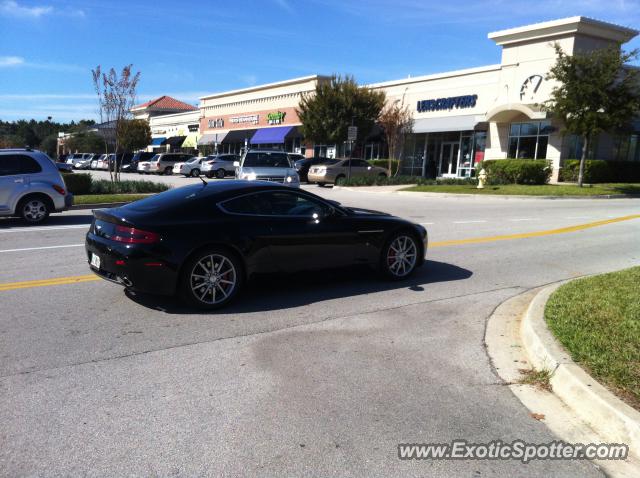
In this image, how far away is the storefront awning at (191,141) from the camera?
212 ft

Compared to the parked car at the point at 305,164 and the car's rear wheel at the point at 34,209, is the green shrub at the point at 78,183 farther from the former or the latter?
the parked car at the point at 305,164

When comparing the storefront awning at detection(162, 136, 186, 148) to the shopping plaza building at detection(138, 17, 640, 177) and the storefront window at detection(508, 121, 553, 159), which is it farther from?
the storefront window at detection(508, 121, 553, 159)

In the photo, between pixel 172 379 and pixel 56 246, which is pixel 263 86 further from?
pixel 172 379

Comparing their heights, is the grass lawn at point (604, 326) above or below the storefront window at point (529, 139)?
below

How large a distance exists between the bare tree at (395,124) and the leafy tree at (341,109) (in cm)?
105

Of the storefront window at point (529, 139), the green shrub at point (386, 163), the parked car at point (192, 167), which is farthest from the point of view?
the parked car at point (192, 167)

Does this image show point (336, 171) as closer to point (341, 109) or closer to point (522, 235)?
point (341, 109)

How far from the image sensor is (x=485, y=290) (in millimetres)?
7363

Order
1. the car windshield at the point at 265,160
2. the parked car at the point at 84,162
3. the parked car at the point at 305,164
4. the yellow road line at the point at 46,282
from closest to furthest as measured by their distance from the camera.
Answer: the yellow road line at the point at 46,282, the car windshield at the point at 265,160, the parked car at the point at 305,164, the parked car at the point at 84,162

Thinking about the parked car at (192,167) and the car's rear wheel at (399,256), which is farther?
the parked car at (192,167)

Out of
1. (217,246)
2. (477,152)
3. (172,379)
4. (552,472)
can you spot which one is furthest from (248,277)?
(477,152)

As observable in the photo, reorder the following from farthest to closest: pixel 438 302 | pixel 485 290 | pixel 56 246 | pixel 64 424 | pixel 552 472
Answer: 1. pixel 56 246
2. pixel 485 290
3. pixel 438 302
4. pixel 64 424
5. pixel 552 472

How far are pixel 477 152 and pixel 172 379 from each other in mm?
32188

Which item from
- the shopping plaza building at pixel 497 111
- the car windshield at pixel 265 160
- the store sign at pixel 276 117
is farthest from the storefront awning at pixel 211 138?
the car windshield at pixel 265 160
